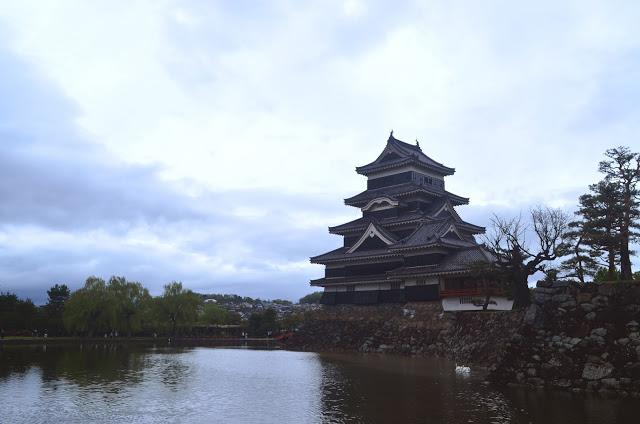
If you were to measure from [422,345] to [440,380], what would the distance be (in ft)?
53.4

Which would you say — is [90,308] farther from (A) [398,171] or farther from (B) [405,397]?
(B) [405,397]

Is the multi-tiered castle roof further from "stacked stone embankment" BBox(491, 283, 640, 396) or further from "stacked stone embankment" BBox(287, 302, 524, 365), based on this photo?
"stacked stone embankment" BBox(491, 283, 640, 396)

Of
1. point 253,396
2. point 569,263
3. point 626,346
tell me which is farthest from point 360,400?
point 569,263

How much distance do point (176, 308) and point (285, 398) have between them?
5598 centimetres

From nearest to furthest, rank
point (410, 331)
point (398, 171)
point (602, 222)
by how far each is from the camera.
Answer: point (602, 222) < point (410, 331) < point (398, 171)

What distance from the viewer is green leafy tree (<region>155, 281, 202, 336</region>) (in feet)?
231

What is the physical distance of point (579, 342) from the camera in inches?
724

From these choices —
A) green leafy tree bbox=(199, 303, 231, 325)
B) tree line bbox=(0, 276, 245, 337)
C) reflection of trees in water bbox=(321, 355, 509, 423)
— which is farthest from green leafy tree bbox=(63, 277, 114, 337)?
reflection of trees in water bbox=(321, 355, 509, 423)

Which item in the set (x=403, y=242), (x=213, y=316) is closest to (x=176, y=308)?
(x=213, y=316)

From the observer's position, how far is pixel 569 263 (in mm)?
30531

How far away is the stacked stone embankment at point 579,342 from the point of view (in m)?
17.2

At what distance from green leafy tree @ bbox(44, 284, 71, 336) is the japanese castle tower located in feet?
136

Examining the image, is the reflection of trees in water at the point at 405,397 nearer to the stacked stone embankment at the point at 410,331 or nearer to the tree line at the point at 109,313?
the stacked stone embankment at the point at 410,331

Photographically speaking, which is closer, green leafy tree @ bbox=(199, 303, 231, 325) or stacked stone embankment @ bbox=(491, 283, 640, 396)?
stacked stone embankment @ bbox=(491, 283, 640, 396)
